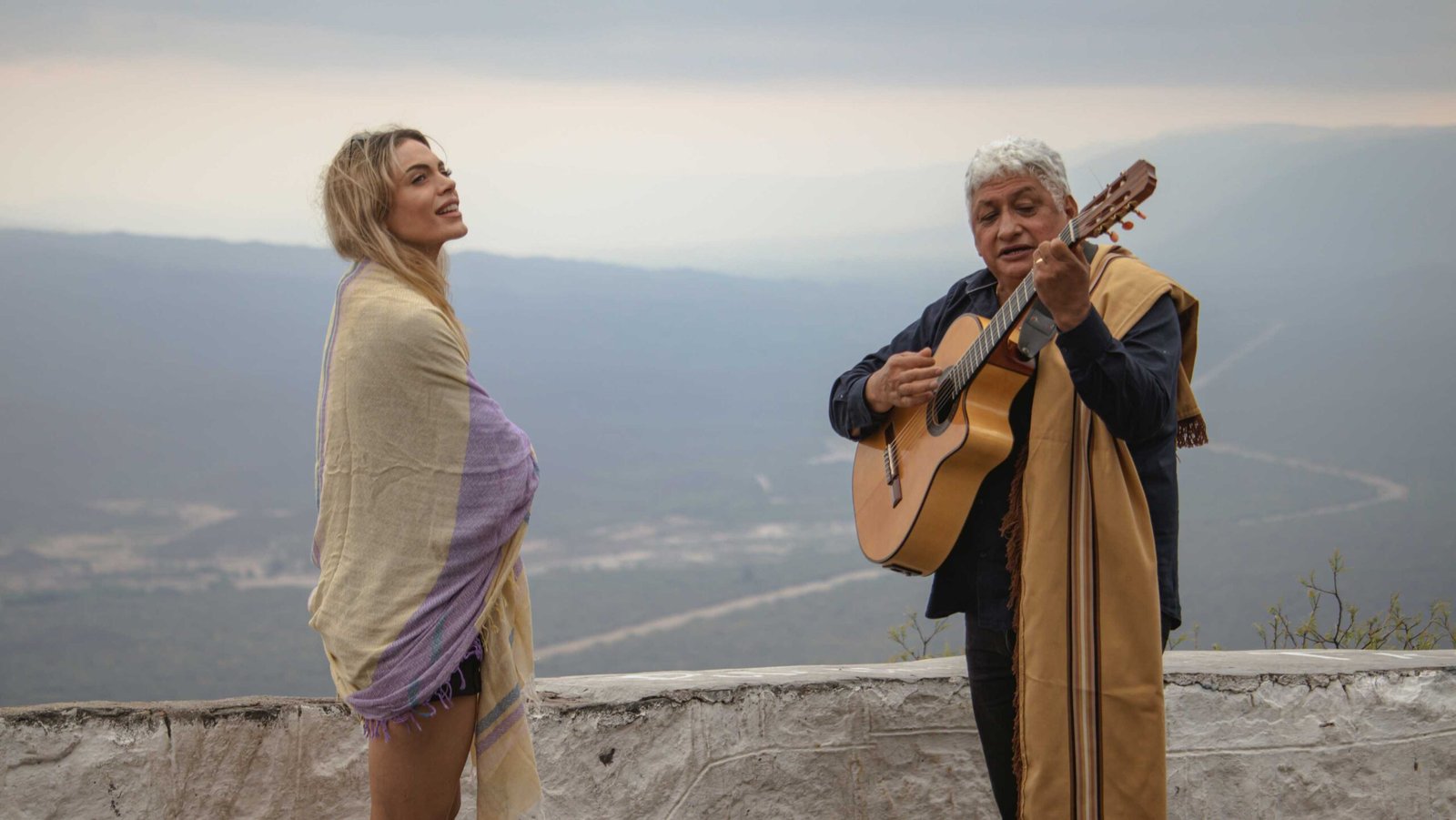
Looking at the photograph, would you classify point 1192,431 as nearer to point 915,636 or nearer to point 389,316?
point 389,316

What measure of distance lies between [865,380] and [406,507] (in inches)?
33.8

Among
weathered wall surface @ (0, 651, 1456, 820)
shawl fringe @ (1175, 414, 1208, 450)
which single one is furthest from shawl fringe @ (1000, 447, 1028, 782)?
weathered wall surface @ (0, 651, 1456, 820)

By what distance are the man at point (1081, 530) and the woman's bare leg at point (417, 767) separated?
79 cm

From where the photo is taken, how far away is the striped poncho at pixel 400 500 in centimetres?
178

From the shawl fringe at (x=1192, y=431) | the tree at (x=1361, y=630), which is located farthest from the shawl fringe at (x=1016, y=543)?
the tree at (x=1361, y=630)

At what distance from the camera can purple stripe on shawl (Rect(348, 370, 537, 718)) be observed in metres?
1.77

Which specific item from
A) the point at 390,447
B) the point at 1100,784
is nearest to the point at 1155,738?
the point at 1100,784

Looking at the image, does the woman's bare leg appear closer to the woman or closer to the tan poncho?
the woman

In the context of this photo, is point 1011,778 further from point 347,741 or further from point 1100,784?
point 347,741

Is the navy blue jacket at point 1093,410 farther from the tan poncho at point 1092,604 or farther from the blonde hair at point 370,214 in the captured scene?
the blonde hair at point 370,214

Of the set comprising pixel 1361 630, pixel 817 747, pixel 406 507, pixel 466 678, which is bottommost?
pixel 1361 630

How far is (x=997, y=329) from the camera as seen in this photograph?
6.36 feet

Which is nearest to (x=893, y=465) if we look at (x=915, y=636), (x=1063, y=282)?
(x=1063, y=282)

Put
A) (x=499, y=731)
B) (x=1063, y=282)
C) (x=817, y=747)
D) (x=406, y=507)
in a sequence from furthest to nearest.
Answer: (x=817, y=747)
(x=499, y=731)
(x=406, y=507)
(x=1063, y=282)
